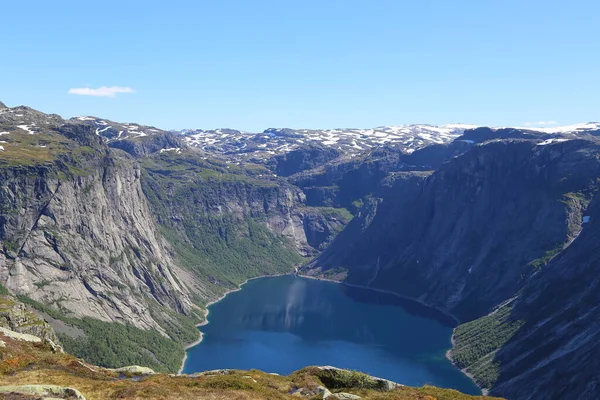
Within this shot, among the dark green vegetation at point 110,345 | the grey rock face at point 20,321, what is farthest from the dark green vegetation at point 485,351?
the grey rock face at point 20,321

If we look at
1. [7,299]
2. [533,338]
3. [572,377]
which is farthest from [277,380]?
[533,338]

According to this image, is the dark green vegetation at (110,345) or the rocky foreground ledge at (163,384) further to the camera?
the dark green vegetation at (110,345)

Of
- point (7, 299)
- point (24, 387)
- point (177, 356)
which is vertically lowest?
point (177, 356)

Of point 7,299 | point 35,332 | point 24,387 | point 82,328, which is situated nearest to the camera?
point 24,387

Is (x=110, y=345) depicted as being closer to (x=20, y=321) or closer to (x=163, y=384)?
(x=20, y=321)

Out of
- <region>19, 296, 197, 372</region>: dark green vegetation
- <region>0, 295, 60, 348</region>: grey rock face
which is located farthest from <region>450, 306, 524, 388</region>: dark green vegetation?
<region>0, 295, 60, 348</region>: grey rock face

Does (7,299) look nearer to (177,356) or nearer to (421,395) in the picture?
(177,356)

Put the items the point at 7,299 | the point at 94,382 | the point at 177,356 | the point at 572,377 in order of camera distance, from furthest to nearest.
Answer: the point at 177,356
the point at 572,377
the point at 7,299
the point at 94,382

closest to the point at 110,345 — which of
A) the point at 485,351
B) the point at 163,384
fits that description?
the point at 485,351

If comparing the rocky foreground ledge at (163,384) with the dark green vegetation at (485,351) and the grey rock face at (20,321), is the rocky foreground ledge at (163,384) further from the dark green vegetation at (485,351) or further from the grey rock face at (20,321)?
the dark green vegetation at (485,351)

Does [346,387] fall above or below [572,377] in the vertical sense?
above

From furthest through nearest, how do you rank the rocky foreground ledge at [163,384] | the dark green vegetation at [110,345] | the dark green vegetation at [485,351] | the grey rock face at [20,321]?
the dark green vegetation at [110,345], the dark green vegetation at [485,351], the grey rock face at [20,321], the rocky foreground ledge at [163,384]
